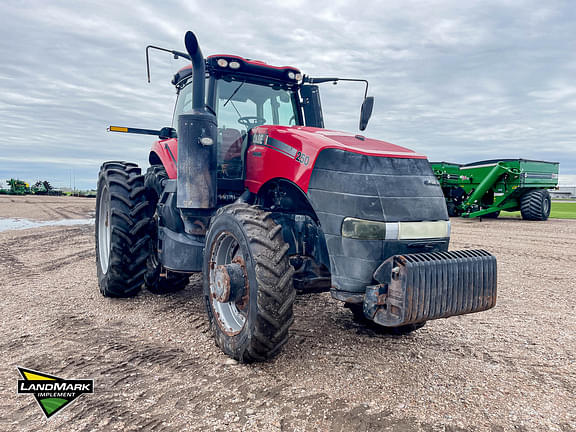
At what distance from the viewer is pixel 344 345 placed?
3.69 meters

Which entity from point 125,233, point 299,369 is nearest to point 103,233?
point 125,233

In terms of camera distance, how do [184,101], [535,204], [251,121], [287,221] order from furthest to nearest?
[535,204]
[184,101]
[251,121]
[287,221]

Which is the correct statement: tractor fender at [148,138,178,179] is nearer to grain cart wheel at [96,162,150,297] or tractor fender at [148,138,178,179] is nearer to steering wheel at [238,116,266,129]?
grain cart wheel at [96,162,150,297]

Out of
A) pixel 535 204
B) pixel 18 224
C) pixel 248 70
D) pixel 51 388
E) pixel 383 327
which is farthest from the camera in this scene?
pixel 535 204

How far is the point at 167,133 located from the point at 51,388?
3053 mm

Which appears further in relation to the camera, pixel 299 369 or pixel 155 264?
pixel 155 264

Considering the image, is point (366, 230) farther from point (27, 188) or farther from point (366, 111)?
point (27, 188)

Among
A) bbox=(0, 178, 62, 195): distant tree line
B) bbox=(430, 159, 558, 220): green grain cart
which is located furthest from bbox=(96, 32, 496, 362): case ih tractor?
bbox=(0, 178, 62, 195): distant tree line

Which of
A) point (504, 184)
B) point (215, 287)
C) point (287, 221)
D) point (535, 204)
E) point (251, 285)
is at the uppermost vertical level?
point (504, 184)

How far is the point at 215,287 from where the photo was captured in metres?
3.35

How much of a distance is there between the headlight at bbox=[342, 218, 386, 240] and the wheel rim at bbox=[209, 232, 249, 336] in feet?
3.02

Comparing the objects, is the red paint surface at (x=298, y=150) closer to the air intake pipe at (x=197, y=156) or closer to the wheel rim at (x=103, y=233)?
the air intake pipe at (x=197, y=156)

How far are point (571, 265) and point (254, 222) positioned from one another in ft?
24.2

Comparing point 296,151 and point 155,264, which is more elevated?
point 296,151
